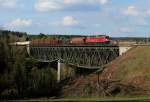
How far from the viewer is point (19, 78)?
300ft

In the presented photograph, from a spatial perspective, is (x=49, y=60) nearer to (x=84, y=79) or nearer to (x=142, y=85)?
(x=84, y=79)

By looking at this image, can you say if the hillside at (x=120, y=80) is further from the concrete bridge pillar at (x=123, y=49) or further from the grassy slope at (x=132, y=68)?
the concrete bridge pillar at (x=123, y=49)

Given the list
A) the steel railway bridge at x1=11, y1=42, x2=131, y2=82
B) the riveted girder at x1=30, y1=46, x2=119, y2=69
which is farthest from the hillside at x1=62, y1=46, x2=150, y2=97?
the riveted girder at x1=30, y1=46, x2=119, y2=69

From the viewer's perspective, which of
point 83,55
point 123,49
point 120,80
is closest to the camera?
point 120,80

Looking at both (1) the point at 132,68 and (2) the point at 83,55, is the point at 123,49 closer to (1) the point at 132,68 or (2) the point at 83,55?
(2) the point at 83,55

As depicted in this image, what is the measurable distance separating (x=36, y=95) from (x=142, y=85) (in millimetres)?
19751

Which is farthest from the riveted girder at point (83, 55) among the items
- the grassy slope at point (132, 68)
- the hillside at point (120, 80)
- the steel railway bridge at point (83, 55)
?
the grassy slope at point (132, 68)

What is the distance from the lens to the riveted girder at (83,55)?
104 metres

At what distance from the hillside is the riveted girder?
431cm

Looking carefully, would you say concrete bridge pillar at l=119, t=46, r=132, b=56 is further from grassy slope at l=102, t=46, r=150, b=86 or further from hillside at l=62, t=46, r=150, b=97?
grassy slope at l=102, t=46, r=150, b=86

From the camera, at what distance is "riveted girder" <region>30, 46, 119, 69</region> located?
340 ft

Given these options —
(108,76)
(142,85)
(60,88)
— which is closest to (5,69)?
(60,88)

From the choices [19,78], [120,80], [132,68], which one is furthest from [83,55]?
[19,78]

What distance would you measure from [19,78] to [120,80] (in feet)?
63.6
